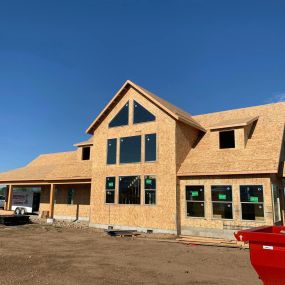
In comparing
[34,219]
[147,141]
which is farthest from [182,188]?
[34,219]

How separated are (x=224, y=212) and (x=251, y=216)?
1.65 m

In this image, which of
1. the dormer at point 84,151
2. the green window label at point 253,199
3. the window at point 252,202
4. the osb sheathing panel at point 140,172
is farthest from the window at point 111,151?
the green window label at point 253,199

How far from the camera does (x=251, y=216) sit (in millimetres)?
17406

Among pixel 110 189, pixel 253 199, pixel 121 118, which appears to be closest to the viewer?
pixel 253 199

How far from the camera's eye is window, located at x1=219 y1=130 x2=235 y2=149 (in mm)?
20978

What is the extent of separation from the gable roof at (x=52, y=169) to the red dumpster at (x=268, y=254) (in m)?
20.6

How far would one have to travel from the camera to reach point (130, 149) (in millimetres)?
22953

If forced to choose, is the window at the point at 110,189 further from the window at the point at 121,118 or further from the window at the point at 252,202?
the window at the point at 252,202

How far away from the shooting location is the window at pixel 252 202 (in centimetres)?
1719

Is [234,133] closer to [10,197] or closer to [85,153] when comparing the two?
[85,153]

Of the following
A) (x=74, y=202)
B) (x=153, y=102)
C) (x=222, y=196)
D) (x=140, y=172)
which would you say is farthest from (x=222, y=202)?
(x=74, y=202)

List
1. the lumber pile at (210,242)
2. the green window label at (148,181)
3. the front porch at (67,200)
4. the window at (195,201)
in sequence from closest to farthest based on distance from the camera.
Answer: the lumber pile at (210,242)
the window at (195,201)
the green window label at (148,181)
the front porch at (67,200)

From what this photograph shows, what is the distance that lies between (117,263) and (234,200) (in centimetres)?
913

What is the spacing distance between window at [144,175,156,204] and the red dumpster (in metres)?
14.9
